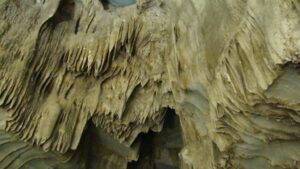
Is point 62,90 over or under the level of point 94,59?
under

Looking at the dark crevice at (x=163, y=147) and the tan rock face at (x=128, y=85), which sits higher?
the tan rock face at (x=128, y=85)

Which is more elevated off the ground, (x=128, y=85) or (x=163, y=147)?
(x=128, y=85)

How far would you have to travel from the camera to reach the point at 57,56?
199 centimetres

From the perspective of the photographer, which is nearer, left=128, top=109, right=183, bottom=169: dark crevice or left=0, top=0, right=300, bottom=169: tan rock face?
left=0, top=0, right=300, bottom=169: tan rock face

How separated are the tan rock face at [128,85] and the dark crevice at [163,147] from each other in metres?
0.10

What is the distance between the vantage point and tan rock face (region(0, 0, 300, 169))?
57.9 inches

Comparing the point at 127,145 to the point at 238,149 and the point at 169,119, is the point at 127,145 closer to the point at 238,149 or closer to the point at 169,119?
the point at 169,119

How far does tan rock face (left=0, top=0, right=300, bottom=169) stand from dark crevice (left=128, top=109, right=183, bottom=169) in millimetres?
96

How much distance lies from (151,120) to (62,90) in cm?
55

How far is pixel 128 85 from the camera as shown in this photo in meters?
2.09

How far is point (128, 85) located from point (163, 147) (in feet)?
2.32

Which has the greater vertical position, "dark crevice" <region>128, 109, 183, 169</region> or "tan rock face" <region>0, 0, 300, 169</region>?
"tan rock face" <region>0, 0, 300, 169</region>

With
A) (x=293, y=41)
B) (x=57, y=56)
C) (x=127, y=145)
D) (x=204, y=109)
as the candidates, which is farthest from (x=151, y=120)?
(x=293, y=41)

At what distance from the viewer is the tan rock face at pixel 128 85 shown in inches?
57.9
